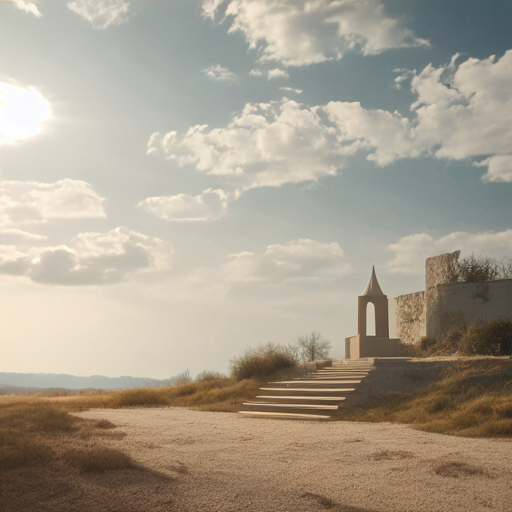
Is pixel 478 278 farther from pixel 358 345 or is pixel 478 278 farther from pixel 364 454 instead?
pixel 364 454

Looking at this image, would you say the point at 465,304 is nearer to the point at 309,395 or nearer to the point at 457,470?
the point at 309,395

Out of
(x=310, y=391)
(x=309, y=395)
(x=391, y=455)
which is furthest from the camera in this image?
(x=310, y=391)

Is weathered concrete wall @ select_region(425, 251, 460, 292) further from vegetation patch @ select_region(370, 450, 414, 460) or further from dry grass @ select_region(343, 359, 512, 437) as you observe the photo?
vegetation patch @ select_region(370, 450, 414, 460)

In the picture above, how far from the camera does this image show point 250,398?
12.1m

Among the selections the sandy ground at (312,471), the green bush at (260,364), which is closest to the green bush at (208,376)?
the green bush at (260,364)

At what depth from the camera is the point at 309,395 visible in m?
11.2

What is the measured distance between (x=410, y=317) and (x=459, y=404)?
37.5 ft

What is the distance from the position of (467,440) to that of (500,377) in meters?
4.25

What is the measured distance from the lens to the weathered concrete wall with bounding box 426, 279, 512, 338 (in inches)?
601

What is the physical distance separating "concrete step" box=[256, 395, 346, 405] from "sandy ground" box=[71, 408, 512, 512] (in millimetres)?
2961

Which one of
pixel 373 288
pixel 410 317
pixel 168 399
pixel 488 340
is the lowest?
pixel 168 399

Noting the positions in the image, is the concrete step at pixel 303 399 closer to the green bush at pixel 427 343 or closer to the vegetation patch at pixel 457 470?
the vegetation patch at pixel 457 470

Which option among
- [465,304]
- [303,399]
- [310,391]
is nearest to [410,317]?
[465,304]

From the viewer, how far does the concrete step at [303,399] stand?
33.6 ft
